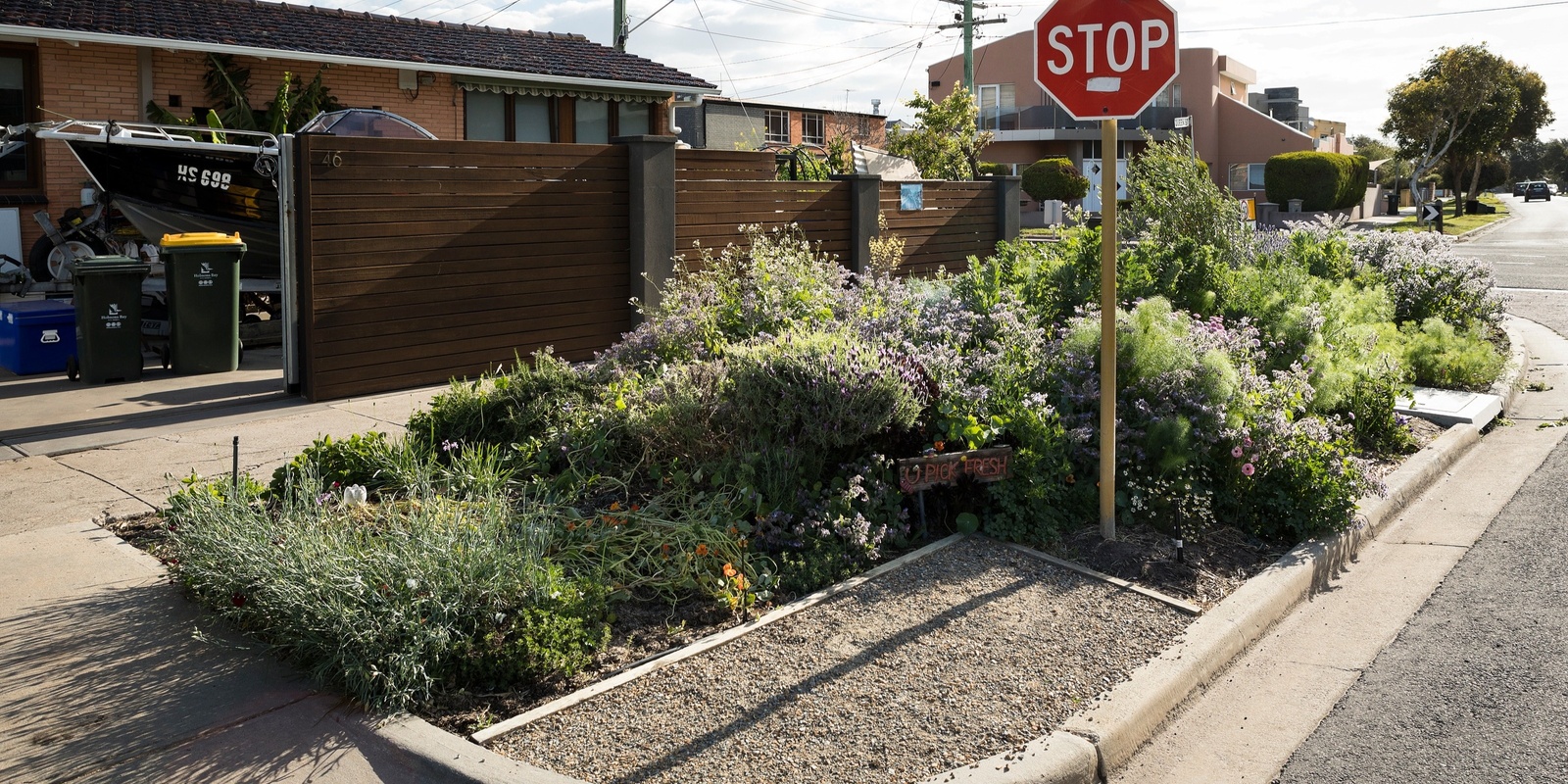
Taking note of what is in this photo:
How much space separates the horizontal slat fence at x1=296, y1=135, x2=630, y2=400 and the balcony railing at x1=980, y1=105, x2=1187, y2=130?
4801cm

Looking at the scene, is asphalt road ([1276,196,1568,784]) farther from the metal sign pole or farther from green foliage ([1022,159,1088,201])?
green foliage ([1022,159,1088,201])

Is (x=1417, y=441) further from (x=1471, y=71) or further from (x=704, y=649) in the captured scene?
(x=1471, y=71)

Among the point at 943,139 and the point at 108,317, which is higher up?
the point at 943,139

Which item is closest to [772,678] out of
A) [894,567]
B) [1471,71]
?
[894,567]

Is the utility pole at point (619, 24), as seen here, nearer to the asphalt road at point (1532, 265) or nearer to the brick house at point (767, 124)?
the brick house at point (767, 124)

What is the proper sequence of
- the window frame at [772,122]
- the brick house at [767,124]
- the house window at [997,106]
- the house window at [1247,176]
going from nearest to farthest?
the brick house at [767,124], the window frame at [772,122], the house window at [1247,176], the house window at [997,106]

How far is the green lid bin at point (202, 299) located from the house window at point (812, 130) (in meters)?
27.4

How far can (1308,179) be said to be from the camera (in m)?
47.7

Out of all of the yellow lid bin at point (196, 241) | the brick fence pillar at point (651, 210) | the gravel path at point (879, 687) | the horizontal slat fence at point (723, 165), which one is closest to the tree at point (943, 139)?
the horizontal slat fence at point (723, 165)

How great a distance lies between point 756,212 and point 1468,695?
381 inches

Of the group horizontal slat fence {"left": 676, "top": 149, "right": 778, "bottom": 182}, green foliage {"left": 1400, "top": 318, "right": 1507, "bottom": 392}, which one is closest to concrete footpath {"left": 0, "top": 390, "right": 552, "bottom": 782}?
horizontal slat fence {"left": 676, "top": 149, "right": 778, "bottom": 182}

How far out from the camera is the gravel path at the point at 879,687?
408cm

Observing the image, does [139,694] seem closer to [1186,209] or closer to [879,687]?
[879,687]

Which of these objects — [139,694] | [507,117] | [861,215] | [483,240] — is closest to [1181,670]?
[139,694]
